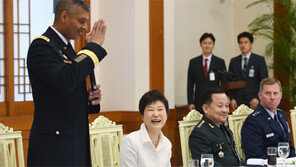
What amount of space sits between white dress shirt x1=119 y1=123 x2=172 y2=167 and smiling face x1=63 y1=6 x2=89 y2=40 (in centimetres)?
95

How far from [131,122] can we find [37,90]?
10.2ft

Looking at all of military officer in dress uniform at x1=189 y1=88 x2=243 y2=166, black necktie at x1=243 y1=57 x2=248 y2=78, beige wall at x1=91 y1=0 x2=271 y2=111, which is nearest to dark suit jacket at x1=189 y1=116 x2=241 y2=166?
military officer in dress uniform at x1=189 y1=88 x2=243 y2=166

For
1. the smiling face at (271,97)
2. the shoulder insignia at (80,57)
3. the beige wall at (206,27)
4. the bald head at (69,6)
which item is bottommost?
the smiling face at (271,97)

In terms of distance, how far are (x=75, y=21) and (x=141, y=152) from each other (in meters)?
1.07

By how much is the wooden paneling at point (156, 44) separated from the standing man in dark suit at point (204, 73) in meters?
0.56

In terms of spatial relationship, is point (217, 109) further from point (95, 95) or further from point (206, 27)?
point (206, 27)

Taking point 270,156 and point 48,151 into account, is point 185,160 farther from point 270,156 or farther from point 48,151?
point 48,151

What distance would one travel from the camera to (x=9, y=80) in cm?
469

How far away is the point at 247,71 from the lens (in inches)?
236

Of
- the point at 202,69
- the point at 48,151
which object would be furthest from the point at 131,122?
the point at 48,151

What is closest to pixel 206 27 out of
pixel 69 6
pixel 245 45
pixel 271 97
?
pixel 245 45

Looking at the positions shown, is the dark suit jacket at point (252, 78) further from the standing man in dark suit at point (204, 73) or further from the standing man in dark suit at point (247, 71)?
the standing man in dark suit at point (204, 73)

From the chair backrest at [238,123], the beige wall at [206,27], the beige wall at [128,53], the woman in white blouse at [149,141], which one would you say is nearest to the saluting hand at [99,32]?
the woman in white blouse at [149,141]

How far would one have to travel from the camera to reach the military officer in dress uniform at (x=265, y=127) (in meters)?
3.86
